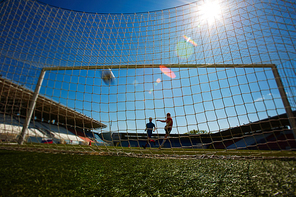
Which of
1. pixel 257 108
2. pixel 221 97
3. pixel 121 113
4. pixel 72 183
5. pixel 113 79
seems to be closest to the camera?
pixel 72 183

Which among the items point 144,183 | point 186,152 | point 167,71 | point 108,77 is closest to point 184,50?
point 167,71

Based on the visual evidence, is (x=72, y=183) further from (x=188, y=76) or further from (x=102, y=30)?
(x=102, y=30)

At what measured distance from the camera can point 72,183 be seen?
3.25ft

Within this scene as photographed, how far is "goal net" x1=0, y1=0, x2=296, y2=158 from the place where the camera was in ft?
8.02

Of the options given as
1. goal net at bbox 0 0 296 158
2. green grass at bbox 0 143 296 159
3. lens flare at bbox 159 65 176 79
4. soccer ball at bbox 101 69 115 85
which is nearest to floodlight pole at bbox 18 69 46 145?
goal net at bbox 0 0 296 158

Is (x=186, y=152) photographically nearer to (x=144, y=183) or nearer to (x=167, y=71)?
(x=167, y=71)

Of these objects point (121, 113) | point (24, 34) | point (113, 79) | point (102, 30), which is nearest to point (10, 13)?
point (24, 34)

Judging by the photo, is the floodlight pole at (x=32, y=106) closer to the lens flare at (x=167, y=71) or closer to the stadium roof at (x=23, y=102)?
the stadium roof at (x=23, y=102)

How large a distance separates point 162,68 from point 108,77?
1.28 metres

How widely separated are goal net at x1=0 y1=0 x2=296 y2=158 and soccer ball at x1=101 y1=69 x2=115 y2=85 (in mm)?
27

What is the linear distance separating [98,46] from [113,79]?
1.11 meters

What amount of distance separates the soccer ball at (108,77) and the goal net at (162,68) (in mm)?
27

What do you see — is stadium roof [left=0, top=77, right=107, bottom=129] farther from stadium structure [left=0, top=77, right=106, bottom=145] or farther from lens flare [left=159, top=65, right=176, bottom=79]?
lens flare [left=159, top=65, right=176, bottom=79]

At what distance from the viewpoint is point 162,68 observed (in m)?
3.15
